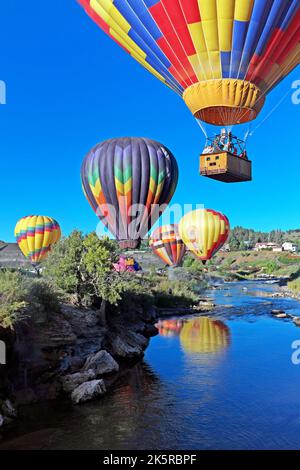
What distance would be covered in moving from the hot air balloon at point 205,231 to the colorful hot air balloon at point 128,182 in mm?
19014

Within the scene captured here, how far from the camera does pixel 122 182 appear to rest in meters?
27.7

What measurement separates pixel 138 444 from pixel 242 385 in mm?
6916

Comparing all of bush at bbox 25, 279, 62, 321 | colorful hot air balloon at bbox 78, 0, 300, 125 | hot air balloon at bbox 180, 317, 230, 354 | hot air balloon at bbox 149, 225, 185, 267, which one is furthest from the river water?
hot air balloon at bbox 149, 225, 185, 267

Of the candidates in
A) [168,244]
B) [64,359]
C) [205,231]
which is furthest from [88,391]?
[168,244]

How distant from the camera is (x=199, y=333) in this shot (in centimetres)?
3047

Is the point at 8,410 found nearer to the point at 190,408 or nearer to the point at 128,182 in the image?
the point at 190,408

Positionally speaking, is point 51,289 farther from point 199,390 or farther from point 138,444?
point 138,444

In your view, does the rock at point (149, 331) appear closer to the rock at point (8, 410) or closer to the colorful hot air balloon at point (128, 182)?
the colorful hot air balloon at point (128, 182)

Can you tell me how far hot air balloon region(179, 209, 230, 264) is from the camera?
1879 inches

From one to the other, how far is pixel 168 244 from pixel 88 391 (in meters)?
40.7

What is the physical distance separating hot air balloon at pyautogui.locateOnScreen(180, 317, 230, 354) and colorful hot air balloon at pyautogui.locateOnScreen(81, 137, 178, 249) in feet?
23.2

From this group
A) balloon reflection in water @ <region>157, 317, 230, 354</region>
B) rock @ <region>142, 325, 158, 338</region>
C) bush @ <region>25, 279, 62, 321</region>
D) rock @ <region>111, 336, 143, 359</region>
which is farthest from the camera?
rock @ <region>142, 325, 158, 338</region>

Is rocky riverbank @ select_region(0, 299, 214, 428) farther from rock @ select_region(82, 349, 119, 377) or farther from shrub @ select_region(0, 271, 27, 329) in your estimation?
shrub @ select_region(0, 271, 27, 329)

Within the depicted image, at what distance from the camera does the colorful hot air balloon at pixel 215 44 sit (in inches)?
615
